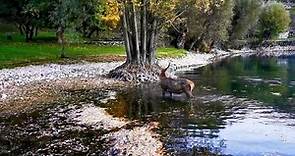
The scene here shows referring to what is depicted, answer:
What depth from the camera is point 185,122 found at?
90.9 feet

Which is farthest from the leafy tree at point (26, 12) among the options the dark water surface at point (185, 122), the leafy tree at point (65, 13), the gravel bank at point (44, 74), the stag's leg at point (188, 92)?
the stag's leg at point (188, 92)

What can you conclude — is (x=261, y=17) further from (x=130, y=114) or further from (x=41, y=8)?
(x=130, y=114)

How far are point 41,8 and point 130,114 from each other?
157 feet

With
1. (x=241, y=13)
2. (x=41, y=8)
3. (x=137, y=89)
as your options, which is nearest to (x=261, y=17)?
(x=241, y=13)

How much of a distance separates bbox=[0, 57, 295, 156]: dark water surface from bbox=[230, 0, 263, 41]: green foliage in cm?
7423

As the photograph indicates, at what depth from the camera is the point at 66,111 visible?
30828 mm

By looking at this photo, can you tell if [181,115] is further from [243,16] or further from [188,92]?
[243,16]

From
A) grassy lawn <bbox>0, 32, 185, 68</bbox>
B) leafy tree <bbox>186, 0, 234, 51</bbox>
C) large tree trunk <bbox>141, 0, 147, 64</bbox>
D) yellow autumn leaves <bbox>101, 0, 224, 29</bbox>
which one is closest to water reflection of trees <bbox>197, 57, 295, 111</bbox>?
large tree trunk <bbox>141, 0, 147, 64</bbox>

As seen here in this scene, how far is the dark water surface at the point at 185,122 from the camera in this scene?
73.0 feet

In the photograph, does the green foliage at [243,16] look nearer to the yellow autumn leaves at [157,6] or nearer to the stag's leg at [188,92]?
the yellow autumn leaves at [157,6]

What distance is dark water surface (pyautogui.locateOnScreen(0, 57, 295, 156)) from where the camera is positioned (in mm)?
22266

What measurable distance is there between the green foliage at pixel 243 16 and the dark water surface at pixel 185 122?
7423 cm

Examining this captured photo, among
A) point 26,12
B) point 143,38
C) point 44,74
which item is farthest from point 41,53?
point 143,38

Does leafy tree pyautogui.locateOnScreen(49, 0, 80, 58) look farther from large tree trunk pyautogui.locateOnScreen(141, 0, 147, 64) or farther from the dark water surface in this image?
the dark water surface
